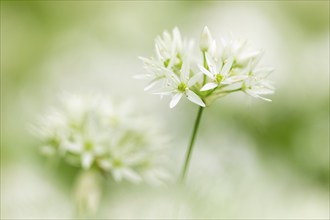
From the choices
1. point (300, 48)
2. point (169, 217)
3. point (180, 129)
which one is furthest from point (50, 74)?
point (169, 217)

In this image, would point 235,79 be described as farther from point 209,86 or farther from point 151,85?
point 151,85

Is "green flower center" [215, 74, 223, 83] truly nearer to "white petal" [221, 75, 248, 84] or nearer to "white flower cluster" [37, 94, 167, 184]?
"white petal" [221, 75, 248, 84]

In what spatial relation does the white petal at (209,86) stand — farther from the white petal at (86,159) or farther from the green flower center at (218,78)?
the white petal at (86,159)

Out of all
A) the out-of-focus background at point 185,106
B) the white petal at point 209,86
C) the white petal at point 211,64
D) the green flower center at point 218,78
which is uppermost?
the white petal at point 211,64

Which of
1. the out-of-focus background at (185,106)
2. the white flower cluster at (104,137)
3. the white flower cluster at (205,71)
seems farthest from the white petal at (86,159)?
the white flower cluster at (205,71)

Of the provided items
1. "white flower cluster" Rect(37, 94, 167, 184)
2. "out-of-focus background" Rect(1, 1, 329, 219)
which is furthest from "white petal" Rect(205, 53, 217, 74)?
"white flower cluster" Rect(37, 94, 167, 184)

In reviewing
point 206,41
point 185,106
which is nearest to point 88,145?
point 206,41
